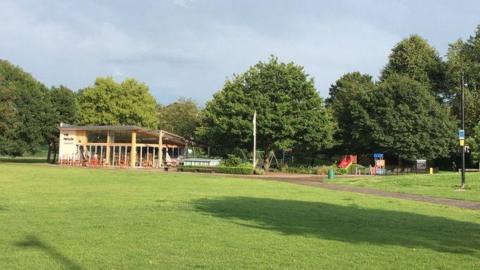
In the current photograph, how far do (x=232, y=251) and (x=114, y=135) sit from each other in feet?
176

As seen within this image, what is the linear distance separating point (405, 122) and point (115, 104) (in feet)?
128

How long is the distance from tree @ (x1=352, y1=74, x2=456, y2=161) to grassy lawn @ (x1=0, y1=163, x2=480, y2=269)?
38.5 metres

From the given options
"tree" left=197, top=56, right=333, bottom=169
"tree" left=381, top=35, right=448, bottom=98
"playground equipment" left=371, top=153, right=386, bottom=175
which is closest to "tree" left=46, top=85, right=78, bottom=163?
"tree" left=197, top=56, right=333, bottom=169

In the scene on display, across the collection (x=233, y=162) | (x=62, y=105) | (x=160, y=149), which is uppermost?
(x=62, y=105)

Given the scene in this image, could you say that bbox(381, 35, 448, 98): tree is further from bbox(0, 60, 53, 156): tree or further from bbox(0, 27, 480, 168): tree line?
bbox(0, 60, 53, 156): tree

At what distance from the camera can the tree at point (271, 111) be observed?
172ft

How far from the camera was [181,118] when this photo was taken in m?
80.8

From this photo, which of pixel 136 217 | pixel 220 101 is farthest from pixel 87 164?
pixel 136 217

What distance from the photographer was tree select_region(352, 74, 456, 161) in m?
54.9

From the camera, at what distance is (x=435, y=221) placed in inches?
542

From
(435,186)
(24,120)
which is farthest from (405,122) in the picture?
(24,120)

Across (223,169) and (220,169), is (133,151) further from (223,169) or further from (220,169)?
(223,169)

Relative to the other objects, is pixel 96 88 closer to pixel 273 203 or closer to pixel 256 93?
pixel 256 93

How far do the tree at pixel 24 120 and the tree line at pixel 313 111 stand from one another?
11cm
